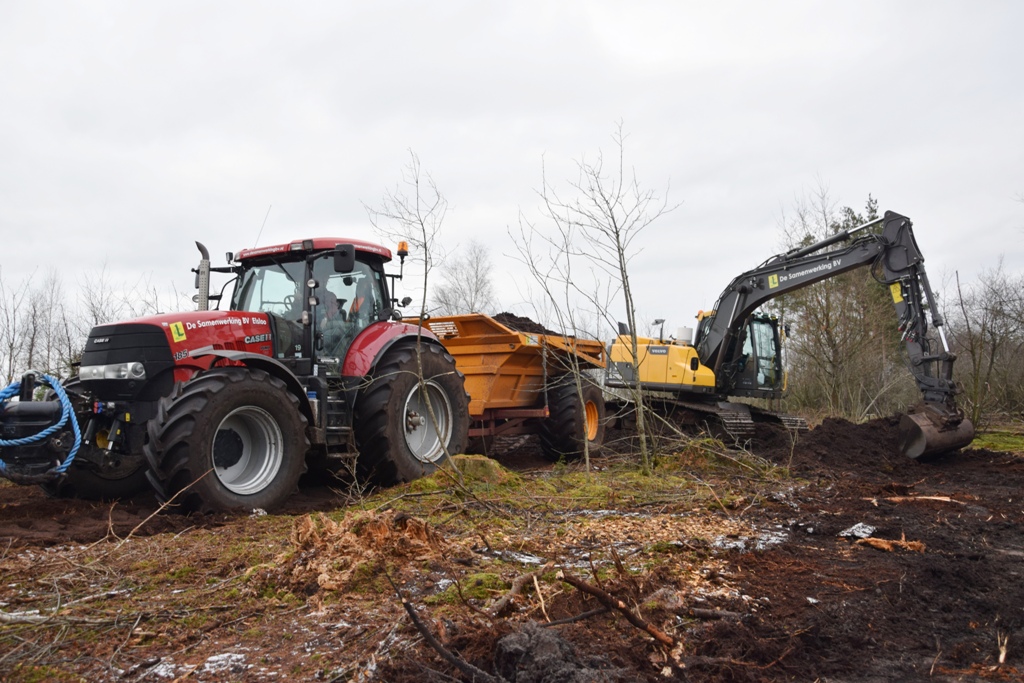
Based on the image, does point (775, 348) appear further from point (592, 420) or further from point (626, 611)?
point (626, 611)

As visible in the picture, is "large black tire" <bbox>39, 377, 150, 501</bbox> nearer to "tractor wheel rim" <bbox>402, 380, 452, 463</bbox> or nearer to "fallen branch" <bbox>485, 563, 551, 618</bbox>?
"tractor wheel rim" <bbox>402, 380, 452, 463</bbox>

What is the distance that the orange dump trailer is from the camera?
9.99 meters

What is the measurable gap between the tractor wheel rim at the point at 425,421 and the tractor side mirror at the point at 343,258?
139 centimetres

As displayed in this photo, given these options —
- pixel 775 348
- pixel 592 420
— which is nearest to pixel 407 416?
pixel 592 420

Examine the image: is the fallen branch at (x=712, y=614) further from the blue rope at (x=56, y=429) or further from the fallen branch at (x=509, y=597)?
the blue rope at (x=56, y=429)

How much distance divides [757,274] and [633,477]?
6.11 meters

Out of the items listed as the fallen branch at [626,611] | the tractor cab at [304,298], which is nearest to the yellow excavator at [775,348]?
the tractor cab at [304,298]

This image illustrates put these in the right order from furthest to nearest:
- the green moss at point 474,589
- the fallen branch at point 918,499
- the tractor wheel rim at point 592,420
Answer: the tractor wheel rim at point 592,420, the fallen branch at point 918,499, the green moss at point 474,589

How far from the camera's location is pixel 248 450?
21.5 feet

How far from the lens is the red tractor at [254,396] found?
584 cm

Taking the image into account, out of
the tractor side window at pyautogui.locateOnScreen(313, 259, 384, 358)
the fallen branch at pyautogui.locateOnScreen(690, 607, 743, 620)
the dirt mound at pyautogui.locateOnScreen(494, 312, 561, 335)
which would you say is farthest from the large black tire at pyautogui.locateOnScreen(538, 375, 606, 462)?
the fallen branch at pyautogui.locateOnScreen(690, 607, 743, 620)

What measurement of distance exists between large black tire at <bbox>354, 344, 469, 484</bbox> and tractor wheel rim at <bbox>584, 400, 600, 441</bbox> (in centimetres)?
338

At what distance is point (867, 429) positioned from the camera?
11.5 m


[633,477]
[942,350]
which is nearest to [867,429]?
[942,350]
